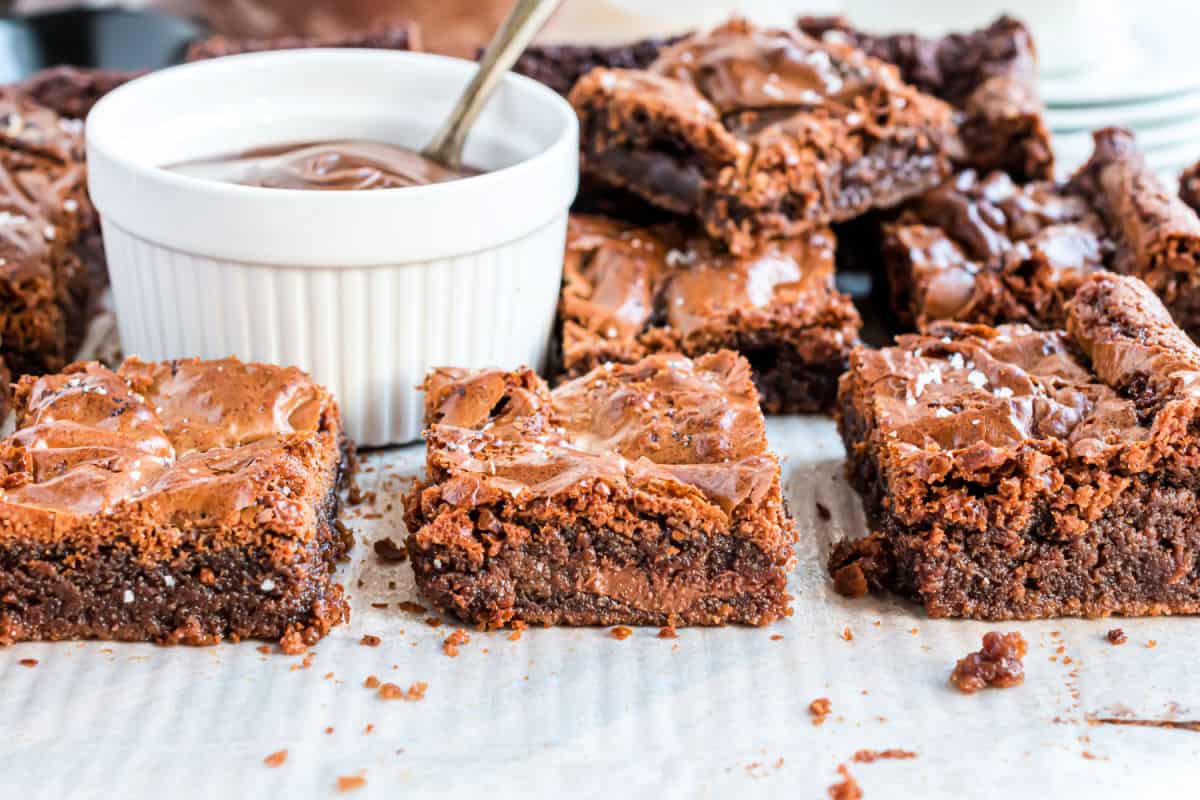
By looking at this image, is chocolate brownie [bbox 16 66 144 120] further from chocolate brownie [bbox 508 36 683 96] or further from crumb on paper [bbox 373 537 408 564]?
crumb on paper [bbox 373 537 408 564]

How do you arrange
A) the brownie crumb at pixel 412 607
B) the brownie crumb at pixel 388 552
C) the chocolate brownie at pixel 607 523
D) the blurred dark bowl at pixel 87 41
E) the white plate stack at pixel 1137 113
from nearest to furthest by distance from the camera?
the chocolate brownie at pixel 607 523 → the brownie crumb at pixel 412 607 → the brownie crumb at pixel 388 552 → the white plate stack at pixel 1137 113 → the blurred dark bowl at pixel 87 41

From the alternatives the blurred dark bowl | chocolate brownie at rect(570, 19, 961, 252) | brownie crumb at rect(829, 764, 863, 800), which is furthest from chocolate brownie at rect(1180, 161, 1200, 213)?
the blurred dark bowl

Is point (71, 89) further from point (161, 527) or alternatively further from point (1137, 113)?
point (1137, 113)

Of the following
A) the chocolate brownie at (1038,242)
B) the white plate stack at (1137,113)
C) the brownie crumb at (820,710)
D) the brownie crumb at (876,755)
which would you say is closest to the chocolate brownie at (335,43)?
the chocolate brownie at (1038,242)

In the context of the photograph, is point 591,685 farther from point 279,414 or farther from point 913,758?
point 279,414

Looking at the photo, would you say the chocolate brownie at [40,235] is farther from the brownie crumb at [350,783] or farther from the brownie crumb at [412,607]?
the brownie crumb at [350,783]

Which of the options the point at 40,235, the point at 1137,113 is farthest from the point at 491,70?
the point at 1137,113
